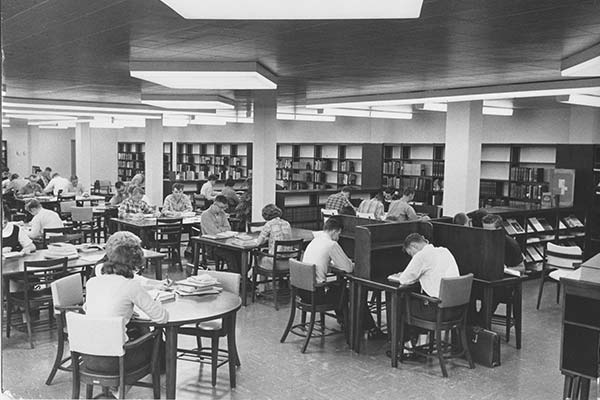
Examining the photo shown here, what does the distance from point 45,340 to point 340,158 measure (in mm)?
11936

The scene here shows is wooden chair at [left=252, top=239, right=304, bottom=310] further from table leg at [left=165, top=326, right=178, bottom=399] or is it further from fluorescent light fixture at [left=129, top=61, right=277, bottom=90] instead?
table leg at [left=165, top=326, right=178, bottom=399]

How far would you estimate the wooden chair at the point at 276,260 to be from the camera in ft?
24.8

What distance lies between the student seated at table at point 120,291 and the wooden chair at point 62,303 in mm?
469

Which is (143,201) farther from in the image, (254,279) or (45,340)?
(45,340)

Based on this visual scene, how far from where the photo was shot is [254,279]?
7914mm

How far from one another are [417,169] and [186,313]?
442 inches

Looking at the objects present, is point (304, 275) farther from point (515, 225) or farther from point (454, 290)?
point (515, 225)

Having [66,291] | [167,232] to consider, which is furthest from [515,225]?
[66,291]

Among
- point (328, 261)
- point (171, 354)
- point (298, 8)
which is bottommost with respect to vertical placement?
point (171, 354)

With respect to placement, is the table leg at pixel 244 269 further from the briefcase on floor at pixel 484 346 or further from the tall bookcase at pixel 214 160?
the tall bookcase at pixel 214 160

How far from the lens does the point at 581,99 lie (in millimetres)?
9492

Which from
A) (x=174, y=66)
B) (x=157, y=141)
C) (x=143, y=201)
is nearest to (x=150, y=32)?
(x=174, y=66)

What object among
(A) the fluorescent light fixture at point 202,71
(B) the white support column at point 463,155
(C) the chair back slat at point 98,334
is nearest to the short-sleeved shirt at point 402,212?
(B) the white support column at point 463,155

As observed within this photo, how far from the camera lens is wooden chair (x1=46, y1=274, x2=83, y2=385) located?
4660mm
